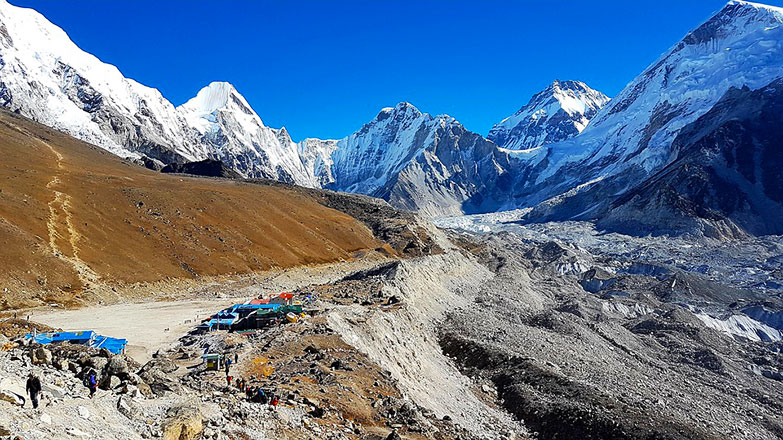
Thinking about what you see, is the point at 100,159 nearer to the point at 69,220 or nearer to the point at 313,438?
the point at 69,220

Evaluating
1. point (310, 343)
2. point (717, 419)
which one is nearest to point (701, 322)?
point (717, 419)

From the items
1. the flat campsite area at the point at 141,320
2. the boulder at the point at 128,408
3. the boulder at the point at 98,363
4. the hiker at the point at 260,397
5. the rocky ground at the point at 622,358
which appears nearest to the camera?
the boulder at the point at 128,408

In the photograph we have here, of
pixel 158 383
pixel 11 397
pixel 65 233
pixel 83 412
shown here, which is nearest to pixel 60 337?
pixel 158 383

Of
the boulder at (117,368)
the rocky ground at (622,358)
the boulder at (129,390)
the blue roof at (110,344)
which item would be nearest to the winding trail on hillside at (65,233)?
the blue roof at (110,344)

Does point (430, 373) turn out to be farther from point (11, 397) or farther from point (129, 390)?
point (11, 397)

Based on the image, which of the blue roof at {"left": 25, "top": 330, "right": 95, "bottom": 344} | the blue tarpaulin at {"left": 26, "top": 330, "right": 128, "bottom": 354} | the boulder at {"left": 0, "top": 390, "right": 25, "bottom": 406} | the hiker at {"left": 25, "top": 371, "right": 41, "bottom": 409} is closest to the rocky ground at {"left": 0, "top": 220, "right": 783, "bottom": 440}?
the boulder at {"left": 0, "top": 390, "right": 25, "bottom": 406}

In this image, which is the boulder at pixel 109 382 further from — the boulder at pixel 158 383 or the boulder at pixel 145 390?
the boulder at pixel 158 383

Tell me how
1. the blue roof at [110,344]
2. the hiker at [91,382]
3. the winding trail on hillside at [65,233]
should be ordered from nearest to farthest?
the hiker at [91,382] < the blue roof at [110,344] < the winding trail on hillside at [65,233]
